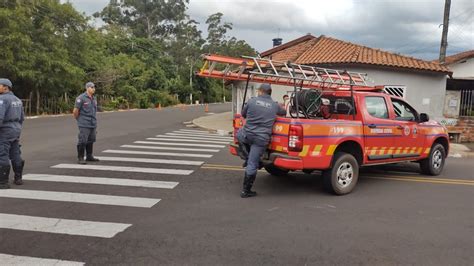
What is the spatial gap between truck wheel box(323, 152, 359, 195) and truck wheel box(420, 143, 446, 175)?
2.66 meters

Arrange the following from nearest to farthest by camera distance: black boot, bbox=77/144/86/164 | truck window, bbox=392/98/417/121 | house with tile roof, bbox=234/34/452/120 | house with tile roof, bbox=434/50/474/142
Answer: truck window, bbox=392/98/417/121
black boot, bbox=77/144/86/164
house with tile roof, bbox=434/50/474/142
house with tile roof, bbox=234/34/452/120

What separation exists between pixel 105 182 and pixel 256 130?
2.94 metres

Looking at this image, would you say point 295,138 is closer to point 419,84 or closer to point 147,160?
point 147,160

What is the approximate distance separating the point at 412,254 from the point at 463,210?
7.47ft

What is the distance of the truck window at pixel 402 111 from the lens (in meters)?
7.77

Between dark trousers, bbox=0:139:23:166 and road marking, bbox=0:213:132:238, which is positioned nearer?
road marking, bbox=0:213:132:238

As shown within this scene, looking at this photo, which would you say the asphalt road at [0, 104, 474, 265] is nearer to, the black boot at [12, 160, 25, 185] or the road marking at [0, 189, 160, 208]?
the road marking at [0, 189, 160, 208]

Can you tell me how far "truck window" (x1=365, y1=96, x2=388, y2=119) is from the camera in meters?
7.27

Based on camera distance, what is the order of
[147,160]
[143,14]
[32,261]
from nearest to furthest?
[32,261]
[147,160]
[143,14]

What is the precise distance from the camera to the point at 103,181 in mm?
7121

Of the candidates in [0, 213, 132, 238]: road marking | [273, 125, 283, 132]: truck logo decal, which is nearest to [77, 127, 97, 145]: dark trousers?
[0, 213, 132, 238]: road marking

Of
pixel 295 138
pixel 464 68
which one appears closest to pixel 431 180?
pixel 295 138

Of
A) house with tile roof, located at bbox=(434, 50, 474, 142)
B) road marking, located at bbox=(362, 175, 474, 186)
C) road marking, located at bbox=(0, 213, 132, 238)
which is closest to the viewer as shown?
road marking, located at bbox=(0, 213, 132, 238)

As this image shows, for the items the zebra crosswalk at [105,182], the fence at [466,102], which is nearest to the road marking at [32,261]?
the zebra crosswalk at [105,182]
